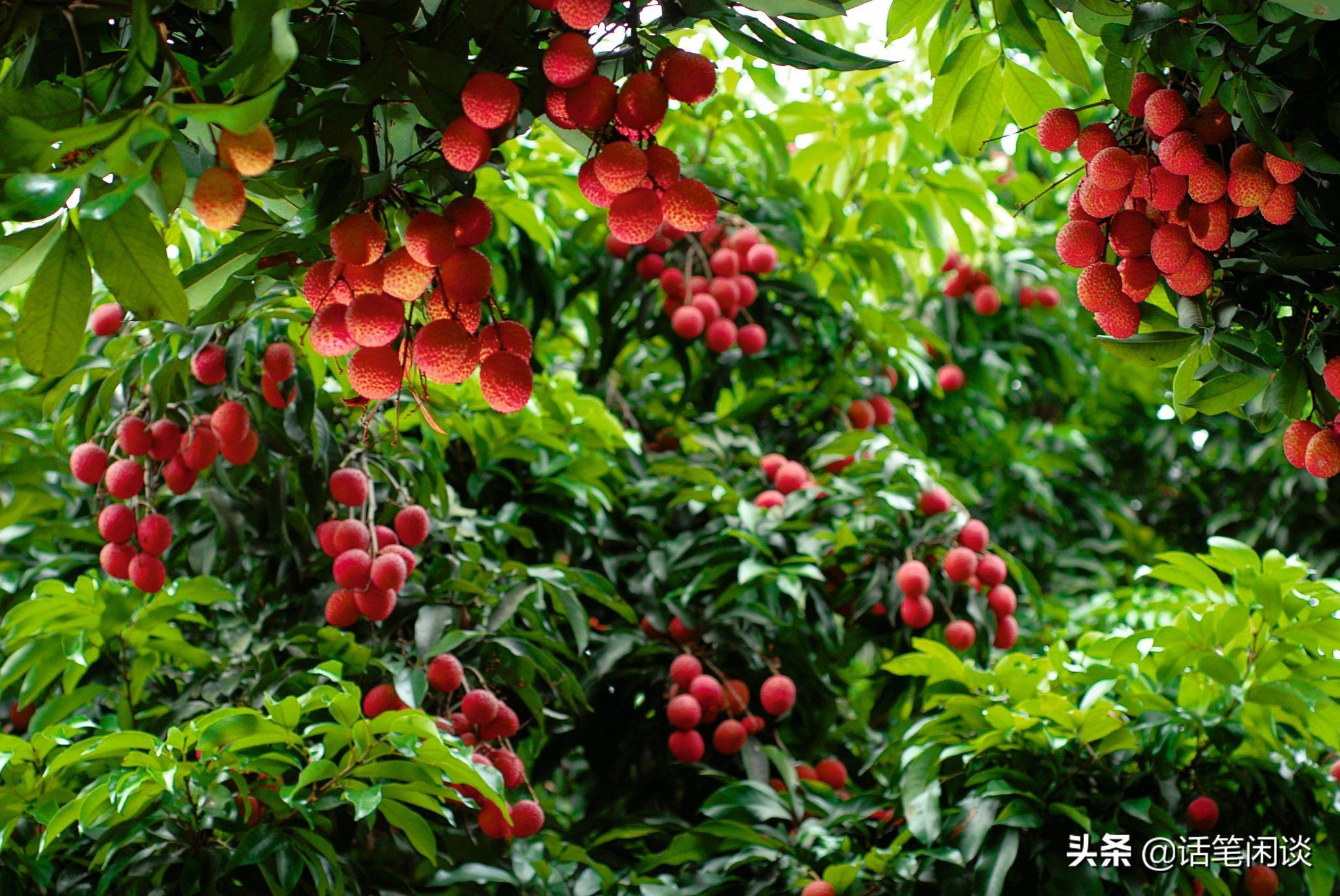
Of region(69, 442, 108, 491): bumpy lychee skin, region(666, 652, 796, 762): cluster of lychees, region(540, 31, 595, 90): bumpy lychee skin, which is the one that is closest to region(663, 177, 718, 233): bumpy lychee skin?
region(540, 31, 595, 90): bumpy lychee skin

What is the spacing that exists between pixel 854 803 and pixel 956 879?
0.31 metres

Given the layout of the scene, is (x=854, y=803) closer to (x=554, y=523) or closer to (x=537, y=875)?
(x=537, y=875)

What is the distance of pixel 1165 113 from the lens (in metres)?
0.90

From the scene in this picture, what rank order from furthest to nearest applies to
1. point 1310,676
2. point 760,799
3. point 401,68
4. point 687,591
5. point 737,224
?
point 737,224 → point 687,591 → point 760,799 → point 1310,676 → point 401,68

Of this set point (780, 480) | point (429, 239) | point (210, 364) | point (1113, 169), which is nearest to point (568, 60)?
point (429, 239)

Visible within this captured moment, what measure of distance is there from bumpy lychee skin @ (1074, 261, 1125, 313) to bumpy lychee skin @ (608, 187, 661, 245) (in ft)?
1.20

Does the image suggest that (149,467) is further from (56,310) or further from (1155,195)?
(1155,195)

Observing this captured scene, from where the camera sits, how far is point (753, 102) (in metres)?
3.10

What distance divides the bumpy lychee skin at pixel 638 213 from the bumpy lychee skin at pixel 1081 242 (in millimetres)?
344

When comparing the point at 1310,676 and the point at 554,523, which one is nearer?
the point at 1310,676

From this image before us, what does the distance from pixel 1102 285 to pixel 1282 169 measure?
0.15 meters

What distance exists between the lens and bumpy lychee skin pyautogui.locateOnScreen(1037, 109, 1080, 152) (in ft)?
3.29

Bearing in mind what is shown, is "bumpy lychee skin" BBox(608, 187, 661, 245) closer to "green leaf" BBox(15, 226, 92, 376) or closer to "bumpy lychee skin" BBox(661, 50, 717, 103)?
"bumpy lychee skin" BBox(661, 50, 717, 103)

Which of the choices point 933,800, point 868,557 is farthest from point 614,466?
point 933,800
